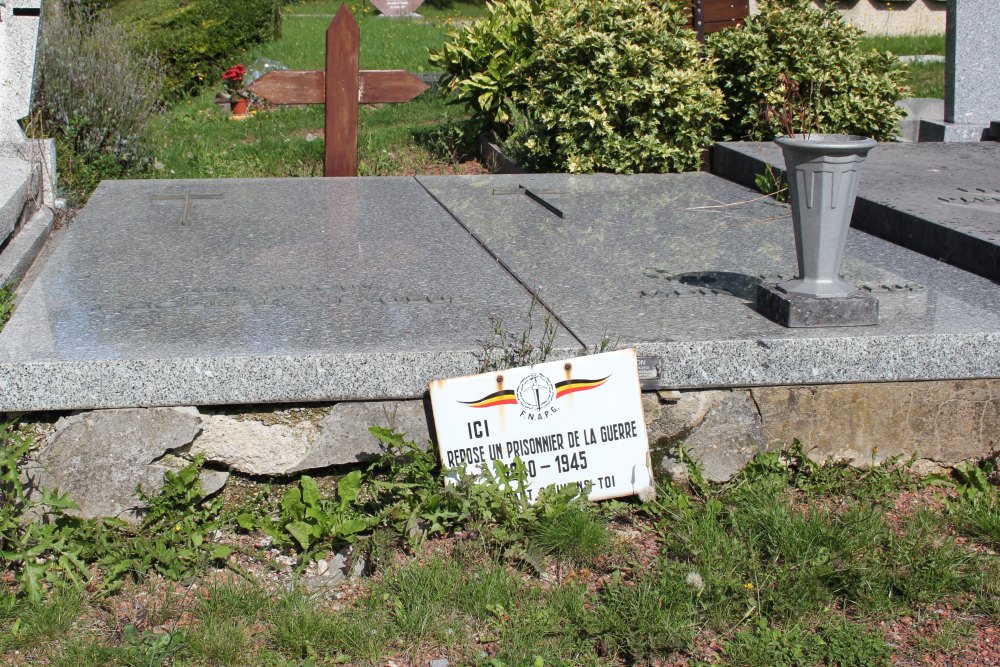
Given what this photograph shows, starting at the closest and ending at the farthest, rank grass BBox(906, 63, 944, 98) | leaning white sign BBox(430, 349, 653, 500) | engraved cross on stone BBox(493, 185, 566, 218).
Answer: leaning white sign BBox(430, 349, 653, 500) < engraved cross on stone BBox(493, 185, 566, 218) < grass BBox(906, 63, 944, 98)

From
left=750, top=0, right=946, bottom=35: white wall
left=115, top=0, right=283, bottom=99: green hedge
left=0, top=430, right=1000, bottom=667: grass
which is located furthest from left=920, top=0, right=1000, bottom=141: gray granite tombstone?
left=750, top=0, right=946, bottom=35: white wall

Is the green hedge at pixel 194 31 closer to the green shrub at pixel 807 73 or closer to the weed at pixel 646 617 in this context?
the green shrub at pixel 807 73

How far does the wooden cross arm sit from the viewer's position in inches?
249

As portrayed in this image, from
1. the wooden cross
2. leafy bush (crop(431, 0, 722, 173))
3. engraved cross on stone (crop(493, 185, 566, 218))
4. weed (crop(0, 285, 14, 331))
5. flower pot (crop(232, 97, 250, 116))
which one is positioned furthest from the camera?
flower pot (crop(232, 97, 250, 116))

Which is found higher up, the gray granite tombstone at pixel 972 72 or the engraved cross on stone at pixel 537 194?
the gray granite tombstone at pixel 972 72

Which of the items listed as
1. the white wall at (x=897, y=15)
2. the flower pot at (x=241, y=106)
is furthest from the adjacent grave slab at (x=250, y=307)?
the white wall at (x=897, y=15)

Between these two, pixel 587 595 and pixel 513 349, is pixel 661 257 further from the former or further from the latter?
pixel 587 595

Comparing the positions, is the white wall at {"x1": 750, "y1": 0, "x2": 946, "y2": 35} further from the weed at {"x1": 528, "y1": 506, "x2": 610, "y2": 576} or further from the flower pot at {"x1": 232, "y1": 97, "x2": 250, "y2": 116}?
the weed at {"x1": 528, "y1": 506, "x2": 610, "y2": 576}

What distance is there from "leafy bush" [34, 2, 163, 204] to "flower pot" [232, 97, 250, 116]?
3537 mm

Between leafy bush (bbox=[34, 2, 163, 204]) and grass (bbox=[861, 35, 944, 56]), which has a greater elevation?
grass (bbox=[861, 35, 944, 56])

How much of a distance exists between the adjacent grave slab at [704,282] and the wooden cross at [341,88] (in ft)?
2.65

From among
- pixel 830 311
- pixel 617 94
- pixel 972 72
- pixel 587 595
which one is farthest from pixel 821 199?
pixel 972 72

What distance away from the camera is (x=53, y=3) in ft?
28.0

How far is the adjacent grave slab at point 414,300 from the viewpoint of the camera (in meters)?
2.91
